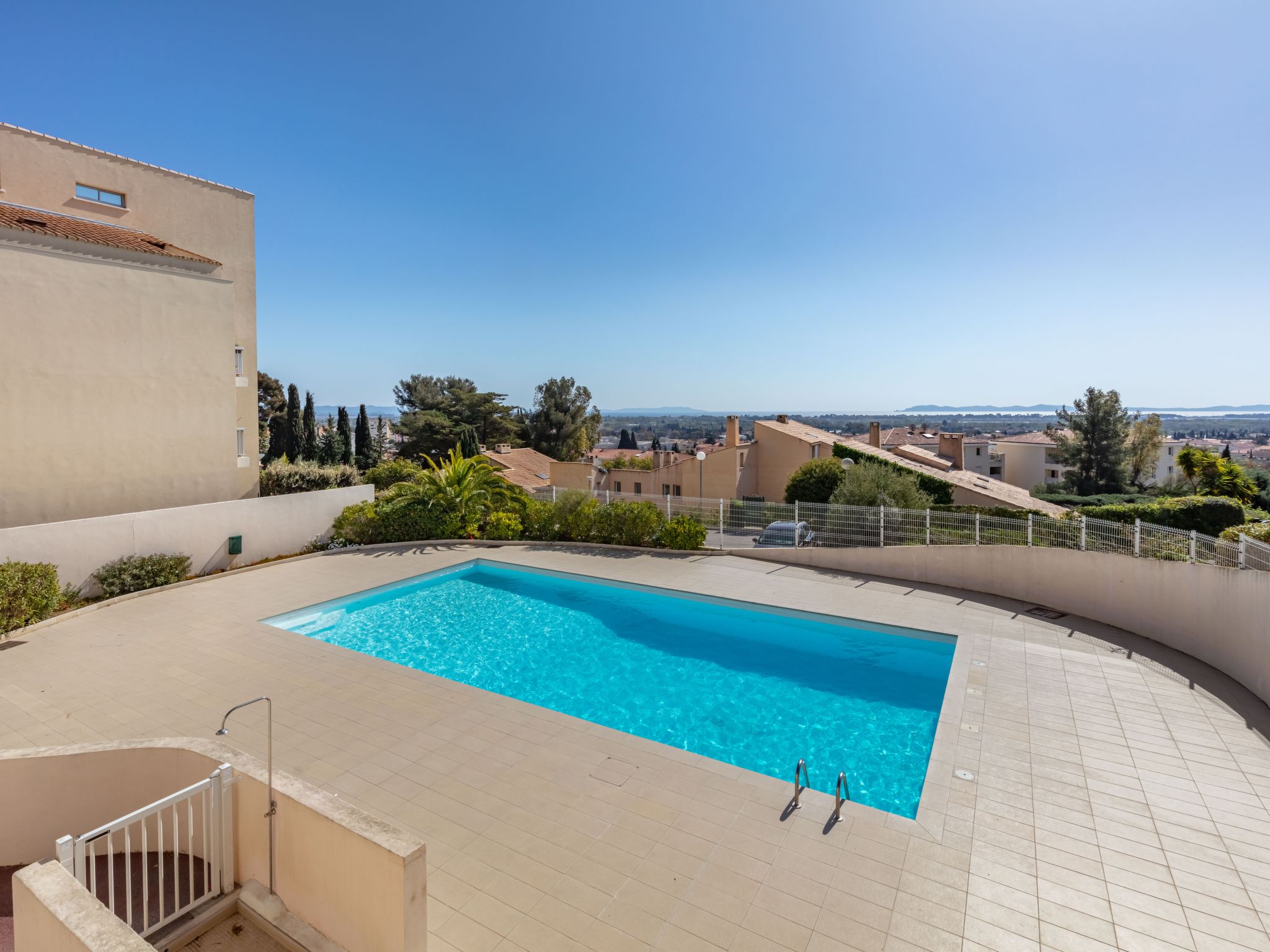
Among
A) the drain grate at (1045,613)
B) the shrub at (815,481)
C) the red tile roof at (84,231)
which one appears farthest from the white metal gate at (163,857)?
the shrub at (815,481)

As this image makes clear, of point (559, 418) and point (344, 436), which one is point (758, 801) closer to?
point (344, 436)

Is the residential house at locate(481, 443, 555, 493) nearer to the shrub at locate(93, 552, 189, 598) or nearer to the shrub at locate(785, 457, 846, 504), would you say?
the shrub at locate(785, 457, 846, 504)

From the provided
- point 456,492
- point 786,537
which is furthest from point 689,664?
point 456,492

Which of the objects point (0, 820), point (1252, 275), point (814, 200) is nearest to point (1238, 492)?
point (1252, 275)

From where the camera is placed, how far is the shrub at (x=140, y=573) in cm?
1139

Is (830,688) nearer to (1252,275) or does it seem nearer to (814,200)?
(814,200)

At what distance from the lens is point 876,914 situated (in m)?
3.94

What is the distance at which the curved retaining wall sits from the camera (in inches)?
304

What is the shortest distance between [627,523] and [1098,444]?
44.6 m

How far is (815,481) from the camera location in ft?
78.6

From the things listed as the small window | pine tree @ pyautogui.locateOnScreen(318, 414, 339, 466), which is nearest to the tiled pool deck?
the small window

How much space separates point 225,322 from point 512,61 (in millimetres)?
9918

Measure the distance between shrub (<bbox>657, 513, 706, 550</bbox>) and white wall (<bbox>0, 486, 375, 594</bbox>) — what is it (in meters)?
8.77

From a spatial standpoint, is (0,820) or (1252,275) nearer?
(0,820)
